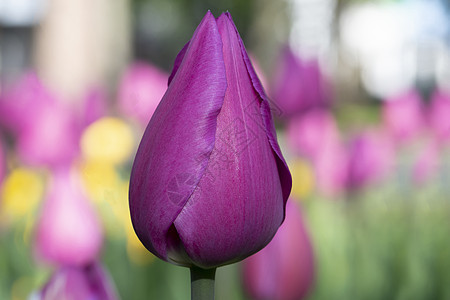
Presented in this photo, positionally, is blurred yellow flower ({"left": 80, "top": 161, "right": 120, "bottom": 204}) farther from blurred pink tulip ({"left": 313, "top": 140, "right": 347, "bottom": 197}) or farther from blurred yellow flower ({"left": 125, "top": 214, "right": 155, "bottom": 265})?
blurred pink tulip ({"left": 313, "top": 140, "right": 347, "bottom": 197})

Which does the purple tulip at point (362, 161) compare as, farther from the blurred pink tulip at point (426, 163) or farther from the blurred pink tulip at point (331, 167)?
the blurred pink tulip at point (426, 163)

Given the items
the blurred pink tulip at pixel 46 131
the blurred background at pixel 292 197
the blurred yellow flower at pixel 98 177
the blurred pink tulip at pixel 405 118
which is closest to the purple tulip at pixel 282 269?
the blurred background at pixel 292 197

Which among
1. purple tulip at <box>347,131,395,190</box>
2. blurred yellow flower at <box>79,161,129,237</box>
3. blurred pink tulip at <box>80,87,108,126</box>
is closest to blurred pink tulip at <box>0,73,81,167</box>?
blurred pink tulip at <box>80,87,108,126</box>

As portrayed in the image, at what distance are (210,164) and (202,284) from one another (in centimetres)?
10

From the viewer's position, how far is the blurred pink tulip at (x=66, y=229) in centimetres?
100

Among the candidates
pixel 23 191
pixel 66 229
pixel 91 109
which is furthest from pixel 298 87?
pixel 23 191

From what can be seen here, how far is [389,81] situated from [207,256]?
64.2ft

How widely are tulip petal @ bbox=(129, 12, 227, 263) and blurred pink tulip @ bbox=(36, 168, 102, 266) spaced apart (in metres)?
0.52

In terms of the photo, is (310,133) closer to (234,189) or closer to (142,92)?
(142,92)

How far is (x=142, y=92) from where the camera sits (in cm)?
243

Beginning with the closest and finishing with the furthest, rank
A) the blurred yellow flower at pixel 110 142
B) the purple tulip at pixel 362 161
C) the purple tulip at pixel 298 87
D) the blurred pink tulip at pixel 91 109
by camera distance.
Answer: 1. the purple tulip at pixel 298 87
2. the purple tulip at pixel 362 161
3. the blurred pink tulip at pixel 91 109
4. the blurred yellow flower at pixel 110 142

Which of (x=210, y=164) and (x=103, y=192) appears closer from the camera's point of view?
(x=210, y=164)

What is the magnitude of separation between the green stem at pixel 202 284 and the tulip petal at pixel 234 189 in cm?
2

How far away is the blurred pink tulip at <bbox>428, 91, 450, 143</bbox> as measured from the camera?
7.97ft
